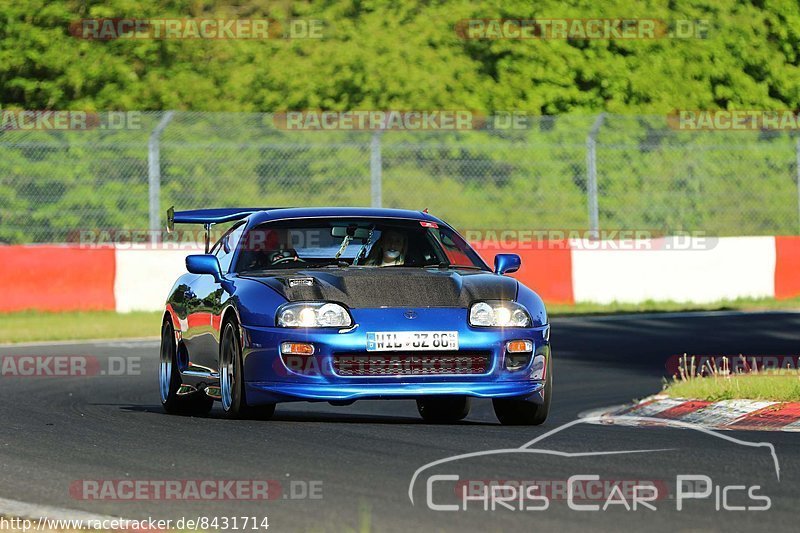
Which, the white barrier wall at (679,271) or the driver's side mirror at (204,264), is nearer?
the driver's side mirror at (204,264)

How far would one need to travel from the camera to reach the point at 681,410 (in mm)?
11297

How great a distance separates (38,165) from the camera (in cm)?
2298

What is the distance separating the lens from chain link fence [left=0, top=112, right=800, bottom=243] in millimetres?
23141

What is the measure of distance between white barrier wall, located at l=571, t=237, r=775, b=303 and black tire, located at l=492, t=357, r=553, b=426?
13.0 metres

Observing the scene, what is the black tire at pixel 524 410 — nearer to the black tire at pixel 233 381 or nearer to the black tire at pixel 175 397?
the black tire at pixel 233 381

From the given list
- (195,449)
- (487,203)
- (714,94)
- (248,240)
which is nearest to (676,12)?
(714,94)

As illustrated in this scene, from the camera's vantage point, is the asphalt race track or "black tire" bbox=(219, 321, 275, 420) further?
"black tire" bbox=(219, 321, 275, 420)

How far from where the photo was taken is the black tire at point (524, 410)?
1007 centimetres

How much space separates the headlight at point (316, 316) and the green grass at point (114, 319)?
9.98 meters

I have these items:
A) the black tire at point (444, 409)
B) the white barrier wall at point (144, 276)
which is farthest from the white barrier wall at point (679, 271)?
the black tire at point (444, 409)

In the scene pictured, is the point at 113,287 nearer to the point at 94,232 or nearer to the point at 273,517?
the point at 94,232

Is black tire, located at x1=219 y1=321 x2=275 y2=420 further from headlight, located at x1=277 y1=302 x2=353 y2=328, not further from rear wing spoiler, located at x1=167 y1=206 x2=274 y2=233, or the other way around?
rear wing spoiler, located at x1=167 y1=206 x2=274 y2=233

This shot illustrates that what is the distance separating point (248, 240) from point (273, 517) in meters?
4.55

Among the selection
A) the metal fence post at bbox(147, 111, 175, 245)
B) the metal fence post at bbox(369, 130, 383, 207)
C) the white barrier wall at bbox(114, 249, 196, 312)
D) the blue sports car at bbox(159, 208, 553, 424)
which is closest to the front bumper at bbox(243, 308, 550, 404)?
the blue sports car at bbox(159, 208, 553, 424)
